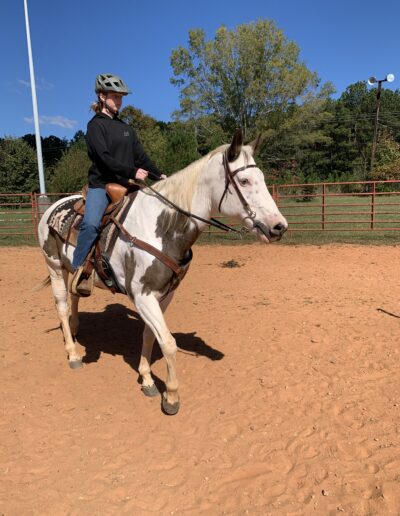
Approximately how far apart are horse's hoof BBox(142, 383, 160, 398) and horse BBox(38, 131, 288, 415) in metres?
0.26

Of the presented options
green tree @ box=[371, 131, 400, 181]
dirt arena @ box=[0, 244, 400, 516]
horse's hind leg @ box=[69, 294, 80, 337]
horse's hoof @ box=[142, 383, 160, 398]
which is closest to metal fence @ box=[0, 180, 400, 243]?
dirt arena @ box=[0, 244, 400, 516]

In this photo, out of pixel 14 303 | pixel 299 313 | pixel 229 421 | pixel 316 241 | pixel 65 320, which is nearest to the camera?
pixel 229 421

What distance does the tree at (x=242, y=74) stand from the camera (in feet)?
119

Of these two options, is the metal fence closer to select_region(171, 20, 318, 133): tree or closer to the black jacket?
the black jacket

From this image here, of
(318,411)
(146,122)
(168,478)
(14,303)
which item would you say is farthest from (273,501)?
(146,122)

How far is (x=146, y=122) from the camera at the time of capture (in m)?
56.9

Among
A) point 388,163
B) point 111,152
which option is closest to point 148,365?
point 111,152

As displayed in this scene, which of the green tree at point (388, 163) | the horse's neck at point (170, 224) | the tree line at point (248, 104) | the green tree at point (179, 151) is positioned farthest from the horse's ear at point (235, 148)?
the green tree at point (388, 163)

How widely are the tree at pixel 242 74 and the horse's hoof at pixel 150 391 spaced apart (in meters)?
36.2

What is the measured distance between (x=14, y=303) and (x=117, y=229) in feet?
14.6

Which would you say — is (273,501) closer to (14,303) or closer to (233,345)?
(233,345)

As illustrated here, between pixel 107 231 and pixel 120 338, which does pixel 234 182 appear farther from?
pixel 120 338

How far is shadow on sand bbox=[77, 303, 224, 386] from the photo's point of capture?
470 centimetres

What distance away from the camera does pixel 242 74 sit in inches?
1459
